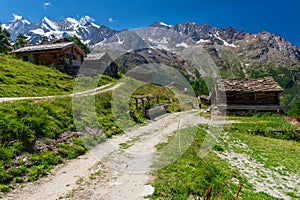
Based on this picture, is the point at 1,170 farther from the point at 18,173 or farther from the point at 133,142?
the point at 133,142

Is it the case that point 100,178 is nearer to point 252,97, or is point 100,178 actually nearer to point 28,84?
point 28,84

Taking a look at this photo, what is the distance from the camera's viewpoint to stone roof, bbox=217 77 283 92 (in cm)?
3228

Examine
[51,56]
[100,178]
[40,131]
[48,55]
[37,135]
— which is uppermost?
[48,55]

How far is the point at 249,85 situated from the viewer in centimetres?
3362

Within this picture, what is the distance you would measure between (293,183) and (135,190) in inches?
282

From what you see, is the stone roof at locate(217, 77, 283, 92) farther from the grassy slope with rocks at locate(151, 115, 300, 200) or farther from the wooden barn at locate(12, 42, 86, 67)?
the wooden barn at locate(12, 42, 86, 67)

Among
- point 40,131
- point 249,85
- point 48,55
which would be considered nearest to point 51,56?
point 48,55

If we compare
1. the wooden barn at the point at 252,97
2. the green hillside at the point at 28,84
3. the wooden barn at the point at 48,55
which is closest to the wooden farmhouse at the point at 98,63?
the wooden barn at the point at 48,55

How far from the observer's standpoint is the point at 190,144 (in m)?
12.5

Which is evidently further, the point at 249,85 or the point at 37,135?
the point at 249,85

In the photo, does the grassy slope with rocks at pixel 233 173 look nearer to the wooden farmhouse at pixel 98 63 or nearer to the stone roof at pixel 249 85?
the stone roof at pixel 249 85

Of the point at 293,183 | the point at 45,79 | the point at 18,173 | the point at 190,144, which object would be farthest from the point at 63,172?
the point at 45,79

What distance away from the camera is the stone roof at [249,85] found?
32.3 metres

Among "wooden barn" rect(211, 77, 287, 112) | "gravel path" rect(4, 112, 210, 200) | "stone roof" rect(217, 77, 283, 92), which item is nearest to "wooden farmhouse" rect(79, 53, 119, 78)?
"stone roof" rect(217, 77, 283, 92)
